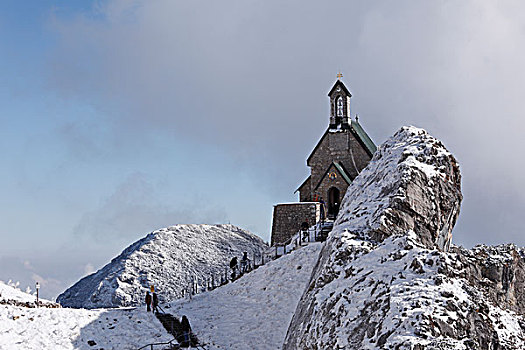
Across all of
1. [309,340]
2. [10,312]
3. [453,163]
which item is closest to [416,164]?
[453,163]

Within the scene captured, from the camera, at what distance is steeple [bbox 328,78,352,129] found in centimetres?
3950

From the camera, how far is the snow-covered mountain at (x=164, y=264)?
115ft

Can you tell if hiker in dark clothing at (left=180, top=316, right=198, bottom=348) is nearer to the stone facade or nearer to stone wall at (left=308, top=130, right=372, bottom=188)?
the stone facade

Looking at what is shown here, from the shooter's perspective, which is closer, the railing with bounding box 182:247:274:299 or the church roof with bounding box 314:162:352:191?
the railing with bounding box 182:247:274:299

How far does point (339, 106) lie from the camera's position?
131 feet

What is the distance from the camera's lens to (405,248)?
13.2 meters

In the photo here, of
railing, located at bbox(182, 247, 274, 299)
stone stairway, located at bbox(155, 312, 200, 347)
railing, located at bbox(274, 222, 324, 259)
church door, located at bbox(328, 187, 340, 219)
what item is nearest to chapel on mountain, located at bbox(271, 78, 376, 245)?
church door, located at bbox(328, 187, 340, 219)

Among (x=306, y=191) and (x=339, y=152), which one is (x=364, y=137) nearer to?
(x=339, y=152)

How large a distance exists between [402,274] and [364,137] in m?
29.0

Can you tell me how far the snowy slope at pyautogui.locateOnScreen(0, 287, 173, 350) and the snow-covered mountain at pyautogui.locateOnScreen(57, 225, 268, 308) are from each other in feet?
33.9

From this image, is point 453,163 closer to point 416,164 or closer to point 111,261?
point 416,164

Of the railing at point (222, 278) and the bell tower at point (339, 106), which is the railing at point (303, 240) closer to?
the railing at point (222, 278)

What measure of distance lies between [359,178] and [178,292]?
792 inches

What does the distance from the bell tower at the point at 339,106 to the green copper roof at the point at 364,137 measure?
35.2 inches
